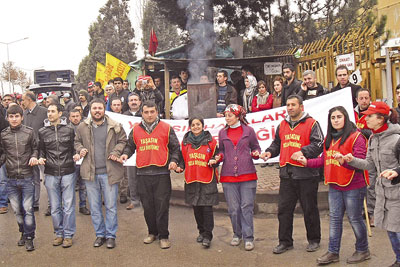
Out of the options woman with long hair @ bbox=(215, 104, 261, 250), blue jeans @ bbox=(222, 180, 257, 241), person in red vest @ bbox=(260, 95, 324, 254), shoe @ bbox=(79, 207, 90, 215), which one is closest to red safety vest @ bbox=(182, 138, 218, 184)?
woman with long hair @ bbox=(215, 104, 261, 250)

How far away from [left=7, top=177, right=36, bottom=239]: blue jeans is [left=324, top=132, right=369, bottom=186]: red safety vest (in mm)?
3766

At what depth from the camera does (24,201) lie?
591cm

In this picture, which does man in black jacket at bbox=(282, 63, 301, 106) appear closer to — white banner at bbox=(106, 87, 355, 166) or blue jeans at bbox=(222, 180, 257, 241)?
white banner at bbox=(106, 87, 355, 166)

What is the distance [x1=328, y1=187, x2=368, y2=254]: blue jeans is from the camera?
479cm

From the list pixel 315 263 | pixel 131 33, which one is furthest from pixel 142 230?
pixel 131 33

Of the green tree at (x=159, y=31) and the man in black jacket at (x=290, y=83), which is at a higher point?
the green tree at (x=159, y=31)

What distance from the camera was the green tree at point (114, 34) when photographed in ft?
144

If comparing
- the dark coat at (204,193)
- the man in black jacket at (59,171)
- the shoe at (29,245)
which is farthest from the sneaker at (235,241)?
the shoe at (29,245)

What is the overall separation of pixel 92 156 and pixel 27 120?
2914 millimetres

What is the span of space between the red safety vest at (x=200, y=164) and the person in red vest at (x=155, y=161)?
20cm

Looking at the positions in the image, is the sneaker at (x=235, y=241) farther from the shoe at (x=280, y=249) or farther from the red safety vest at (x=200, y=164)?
the red safety vest at (x=200, y=164)

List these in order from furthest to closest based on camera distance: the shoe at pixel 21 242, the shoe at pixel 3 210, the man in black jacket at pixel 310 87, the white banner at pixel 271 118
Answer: the shoe at pixel 3 210
the man in black jacket at pixel 310 87
the white banner at pixel 271 118
the shoe at pixel 21 242

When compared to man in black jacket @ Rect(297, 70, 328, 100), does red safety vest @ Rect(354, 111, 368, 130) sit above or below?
below

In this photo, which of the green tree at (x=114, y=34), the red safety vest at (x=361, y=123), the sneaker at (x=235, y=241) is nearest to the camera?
the sneaker at (x=235, y=241)
